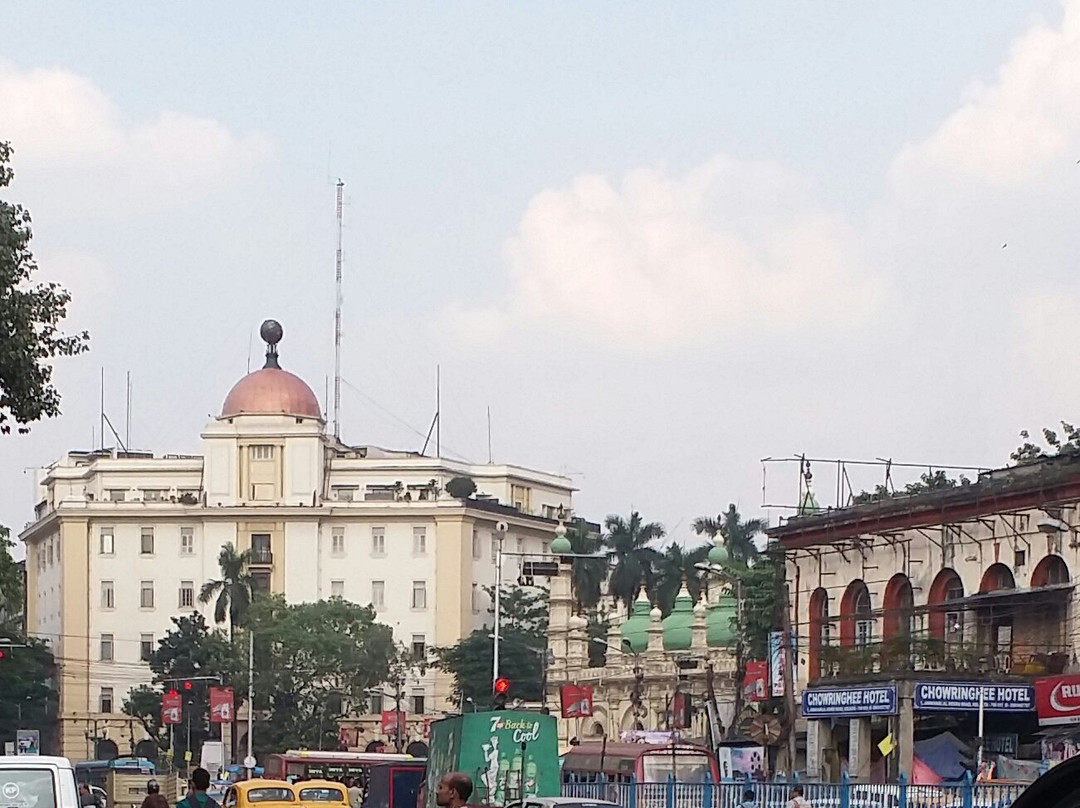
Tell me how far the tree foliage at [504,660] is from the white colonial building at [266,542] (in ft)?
29.0

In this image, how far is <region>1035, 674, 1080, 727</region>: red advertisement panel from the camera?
141ft

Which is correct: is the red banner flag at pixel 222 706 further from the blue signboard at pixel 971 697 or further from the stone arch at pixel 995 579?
the blue signboard at pixel 971 697

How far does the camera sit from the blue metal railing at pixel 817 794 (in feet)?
94.0

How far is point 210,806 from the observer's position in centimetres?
1697

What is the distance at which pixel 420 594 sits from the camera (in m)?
125

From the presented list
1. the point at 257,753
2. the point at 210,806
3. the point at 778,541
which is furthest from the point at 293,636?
the point at 210,806

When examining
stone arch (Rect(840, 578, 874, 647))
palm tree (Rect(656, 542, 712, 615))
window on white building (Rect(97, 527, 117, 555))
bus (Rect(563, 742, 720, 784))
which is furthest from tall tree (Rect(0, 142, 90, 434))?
window on white building (Rect(97, 527, 117, 555))

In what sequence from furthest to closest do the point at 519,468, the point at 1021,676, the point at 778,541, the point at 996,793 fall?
the point at 519,468
the point at 778,541
the point at 1021,676
the point at 996,793

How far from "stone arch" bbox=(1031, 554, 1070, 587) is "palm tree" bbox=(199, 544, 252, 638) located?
70.6m

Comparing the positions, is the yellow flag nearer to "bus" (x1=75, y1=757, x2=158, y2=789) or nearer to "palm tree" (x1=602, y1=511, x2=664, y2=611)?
"bus" (x1=75, y1=757, x2=158, y2=789)

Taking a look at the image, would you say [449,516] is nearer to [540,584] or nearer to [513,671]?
[540,584]

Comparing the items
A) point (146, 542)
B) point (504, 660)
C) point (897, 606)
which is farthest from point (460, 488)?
point (897, 606)

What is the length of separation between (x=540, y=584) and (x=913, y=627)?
72.0m

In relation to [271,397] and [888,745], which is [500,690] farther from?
[271,397]
